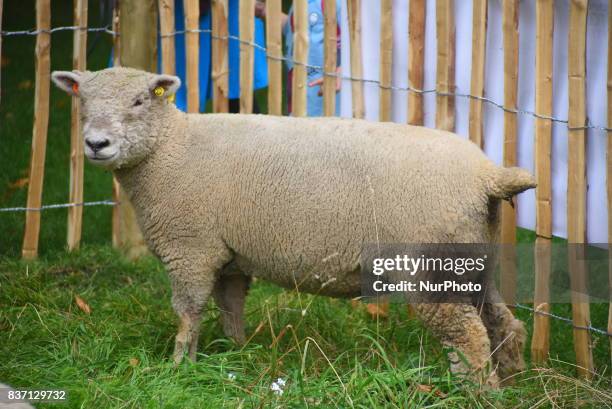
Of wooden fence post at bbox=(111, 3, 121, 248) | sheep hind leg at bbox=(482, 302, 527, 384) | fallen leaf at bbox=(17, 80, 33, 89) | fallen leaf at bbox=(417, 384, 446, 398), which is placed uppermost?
fallen leaf at bbox=(17, 80, 33, 89)

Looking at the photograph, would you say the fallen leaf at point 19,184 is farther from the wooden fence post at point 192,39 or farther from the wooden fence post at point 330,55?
the wooden fence post at point 330,55

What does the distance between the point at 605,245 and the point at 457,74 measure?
47.7 inches

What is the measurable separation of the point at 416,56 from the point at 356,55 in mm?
405

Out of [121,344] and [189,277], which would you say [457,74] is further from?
[121,344]

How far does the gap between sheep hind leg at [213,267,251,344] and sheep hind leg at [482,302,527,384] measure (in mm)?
1201

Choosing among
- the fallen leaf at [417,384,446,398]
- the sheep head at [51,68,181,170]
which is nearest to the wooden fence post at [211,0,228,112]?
the sheep head at [51,68,181,170]

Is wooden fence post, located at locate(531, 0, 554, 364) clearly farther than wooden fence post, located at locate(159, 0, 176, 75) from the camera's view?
No

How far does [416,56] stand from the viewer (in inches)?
209

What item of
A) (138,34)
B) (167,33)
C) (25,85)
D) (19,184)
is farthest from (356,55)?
(25,85)

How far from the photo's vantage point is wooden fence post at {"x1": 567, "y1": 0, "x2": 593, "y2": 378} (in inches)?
173


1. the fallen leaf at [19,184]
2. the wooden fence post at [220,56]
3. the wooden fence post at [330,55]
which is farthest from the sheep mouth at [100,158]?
the fallen leaf at [19,184]

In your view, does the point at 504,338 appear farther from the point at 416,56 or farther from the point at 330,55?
the point at 330,55

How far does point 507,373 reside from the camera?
4535 mm

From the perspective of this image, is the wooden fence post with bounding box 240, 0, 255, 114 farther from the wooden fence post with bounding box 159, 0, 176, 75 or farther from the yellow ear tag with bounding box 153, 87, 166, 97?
the yellow ear tag with bounding box 153, 87, 166, 97
